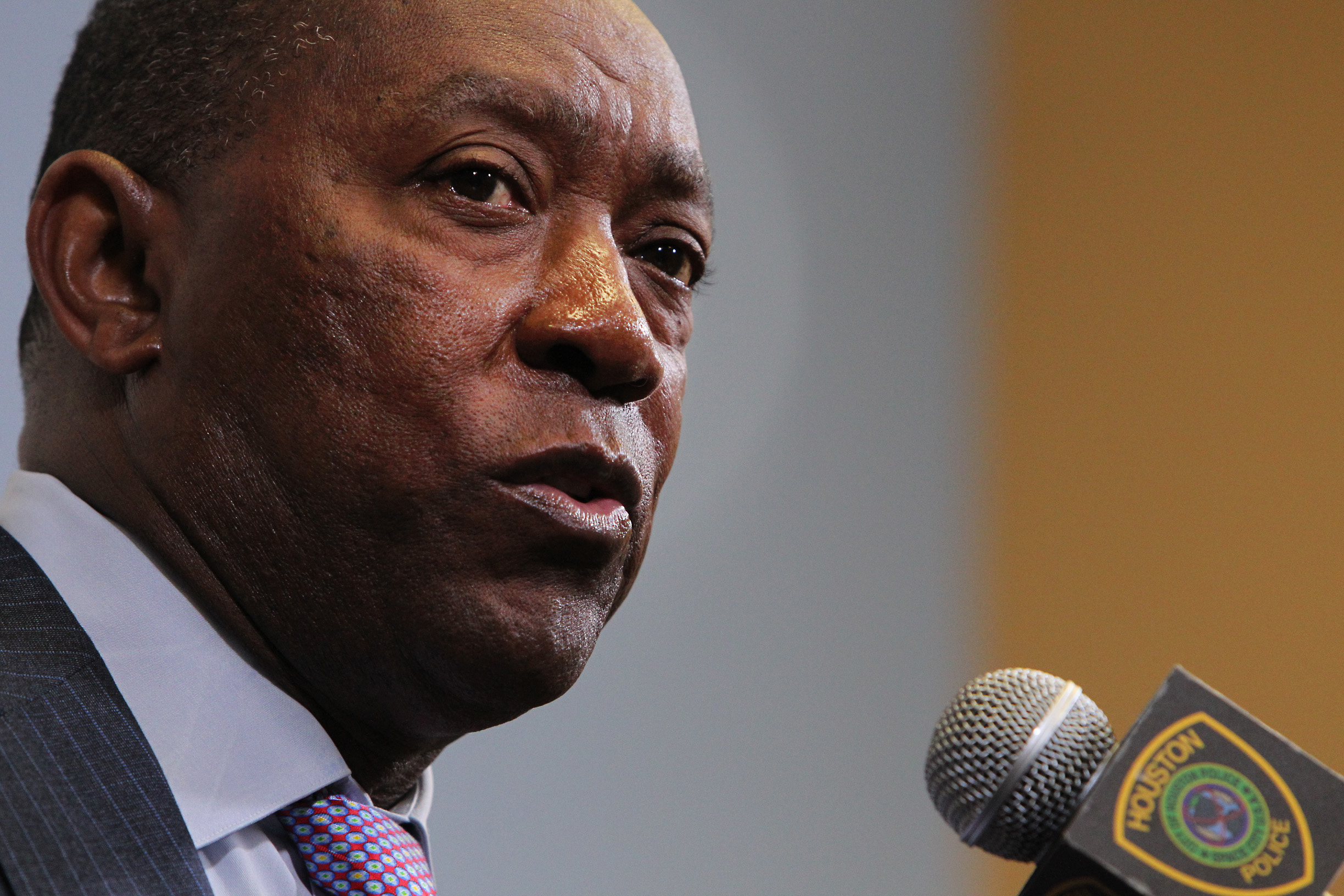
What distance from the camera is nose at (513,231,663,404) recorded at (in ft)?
3.92

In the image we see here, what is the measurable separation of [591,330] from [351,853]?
549 millimetres

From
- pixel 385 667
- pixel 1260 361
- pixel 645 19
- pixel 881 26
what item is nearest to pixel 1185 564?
pixel 1260 361

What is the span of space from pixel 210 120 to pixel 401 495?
463mm

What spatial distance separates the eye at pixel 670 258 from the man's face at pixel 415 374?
14cm

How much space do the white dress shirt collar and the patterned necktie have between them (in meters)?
0.02

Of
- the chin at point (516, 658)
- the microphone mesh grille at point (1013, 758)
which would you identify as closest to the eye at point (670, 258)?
the chin at point (516, 658)

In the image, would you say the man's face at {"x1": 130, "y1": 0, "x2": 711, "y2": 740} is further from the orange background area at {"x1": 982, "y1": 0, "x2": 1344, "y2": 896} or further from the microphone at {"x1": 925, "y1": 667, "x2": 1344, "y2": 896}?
the orange background area at {"x1": 982, "y1": 0, "x2": 1344, "y2": 896}

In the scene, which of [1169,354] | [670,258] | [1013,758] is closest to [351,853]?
[1013,758]

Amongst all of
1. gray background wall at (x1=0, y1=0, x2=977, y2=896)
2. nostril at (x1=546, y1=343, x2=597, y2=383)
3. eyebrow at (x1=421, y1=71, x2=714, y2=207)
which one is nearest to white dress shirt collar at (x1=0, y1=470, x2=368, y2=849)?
nostril at (x1=546, y1=343, x2=597, y2=383)

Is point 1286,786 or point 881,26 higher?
point 881,26

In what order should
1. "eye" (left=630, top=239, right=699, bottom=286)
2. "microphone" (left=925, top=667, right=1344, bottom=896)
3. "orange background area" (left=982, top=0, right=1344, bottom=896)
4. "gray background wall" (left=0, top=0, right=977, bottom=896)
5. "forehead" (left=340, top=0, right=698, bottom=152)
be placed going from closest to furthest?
"microphone" (left=925, top=667, right=1344, bottom=896) → "forehead" (left=340, top=0, right=698, bottom=152) → "eye" (left=630, top=239, right=699, bottom=286) → "gray background wall" (left=0, top=0, right=977, bottom=896) → "orange background area" (left=982, top=0, right=1344, bottom=896)

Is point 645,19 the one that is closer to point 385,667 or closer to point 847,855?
point 385,667

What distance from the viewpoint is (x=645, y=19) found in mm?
1513

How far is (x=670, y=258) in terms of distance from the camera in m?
1.48
